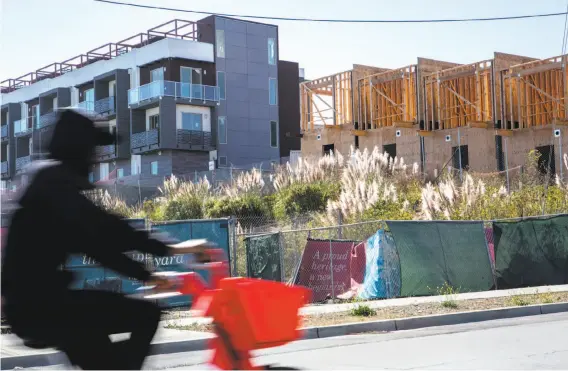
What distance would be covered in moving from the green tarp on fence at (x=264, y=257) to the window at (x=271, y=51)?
37679 millimetres

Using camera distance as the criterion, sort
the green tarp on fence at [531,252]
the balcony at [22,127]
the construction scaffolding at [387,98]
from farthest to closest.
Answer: the balcony at [22,127] → the construction scaffolding at [387,98] → the green tarp on fence at [531,252]

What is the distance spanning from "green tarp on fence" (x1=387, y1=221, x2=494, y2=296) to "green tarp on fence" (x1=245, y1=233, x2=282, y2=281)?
9.86ft

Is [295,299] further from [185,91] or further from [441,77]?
[185,91]

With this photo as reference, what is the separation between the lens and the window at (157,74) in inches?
2073

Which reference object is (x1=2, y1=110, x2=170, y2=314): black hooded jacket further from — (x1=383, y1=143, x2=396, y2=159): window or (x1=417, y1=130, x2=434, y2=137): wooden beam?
(x1=383, y1=143, x2=396, y2=159): window

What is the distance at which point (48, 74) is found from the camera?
63594 millimetres

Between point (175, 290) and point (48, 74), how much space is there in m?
62.1

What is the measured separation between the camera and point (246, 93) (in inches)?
2194

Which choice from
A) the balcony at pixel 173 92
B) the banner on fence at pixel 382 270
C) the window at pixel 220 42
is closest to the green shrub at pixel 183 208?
the banner on fence at pixel 382 270

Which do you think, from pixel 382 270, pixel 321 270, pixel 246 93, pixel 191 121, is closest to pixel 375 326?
pixel 382 270

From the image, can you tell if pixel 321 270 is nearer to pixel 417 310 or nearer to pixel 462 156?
pixel 417 310

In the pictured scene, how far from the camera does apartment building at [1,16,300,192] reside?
172 feet

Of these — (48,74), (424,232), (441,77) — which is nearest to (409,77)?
(441,77)

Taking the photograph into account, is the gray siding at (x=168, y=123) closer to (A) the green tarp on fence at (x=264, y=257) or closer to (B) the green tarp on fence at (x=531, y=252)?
(A) the green tarp on fence at (x=264, y=257)
